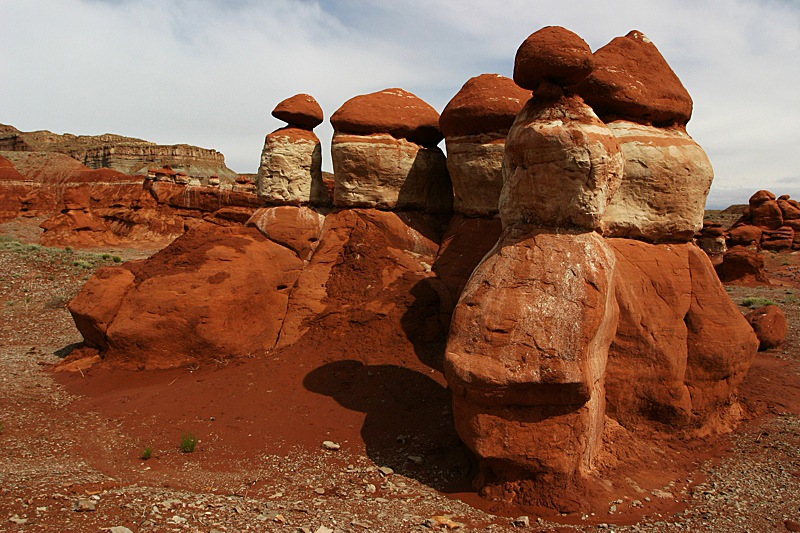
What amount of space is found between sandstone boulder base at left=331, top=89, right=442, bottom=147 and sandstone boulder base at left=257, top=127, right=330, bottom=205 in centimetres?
77

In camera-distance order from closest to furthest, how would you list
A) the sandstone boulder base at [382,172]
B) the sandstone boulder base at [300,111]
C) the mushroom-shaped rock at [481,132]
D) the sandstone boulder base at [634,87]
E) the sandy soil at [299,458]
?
the sandy soil at [299,458]
the sandstone boulder base at [634,87]
the mushroom-shaped rock at [481,132]
the sandstone boulder base at [382,172]
the sandstone boulder base at [300,111]

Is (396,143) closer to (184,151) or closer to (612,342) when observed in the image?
(612,342)

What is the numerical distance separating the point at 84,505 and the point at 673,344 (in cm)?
490

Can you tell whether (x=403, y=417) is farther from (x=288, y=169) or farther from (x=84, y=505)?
(x=288, y=169)

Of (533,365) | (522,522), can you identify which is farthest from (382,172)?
(522,522)

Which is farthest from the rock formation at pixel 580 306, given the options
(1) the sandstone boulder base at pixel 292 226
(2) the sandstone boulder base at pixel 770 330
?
(1) the sandstone boulder base at pixel 292 226

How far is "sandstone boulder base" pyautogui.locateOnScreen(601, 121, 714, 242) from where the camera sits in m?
5.11

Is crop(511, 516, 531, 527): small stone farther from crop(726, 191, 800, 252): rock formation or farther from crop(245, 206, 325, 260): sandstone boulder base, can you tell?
crop(726, 191, 800, 252): rock formation

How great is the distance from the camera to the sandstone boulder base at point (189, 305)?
6.41 m

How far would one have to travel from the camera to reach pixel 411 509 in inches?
149

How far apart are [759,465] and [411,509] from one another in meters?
3.02

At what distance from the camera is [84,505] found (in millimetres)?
3383

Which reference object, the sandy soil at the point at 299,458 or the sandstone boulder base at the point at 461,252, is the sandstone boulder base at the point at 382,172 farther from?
the sandy soil at the point at 299,458

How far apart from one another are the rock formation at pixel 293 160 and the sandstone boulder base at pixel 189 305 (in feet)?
3.76
